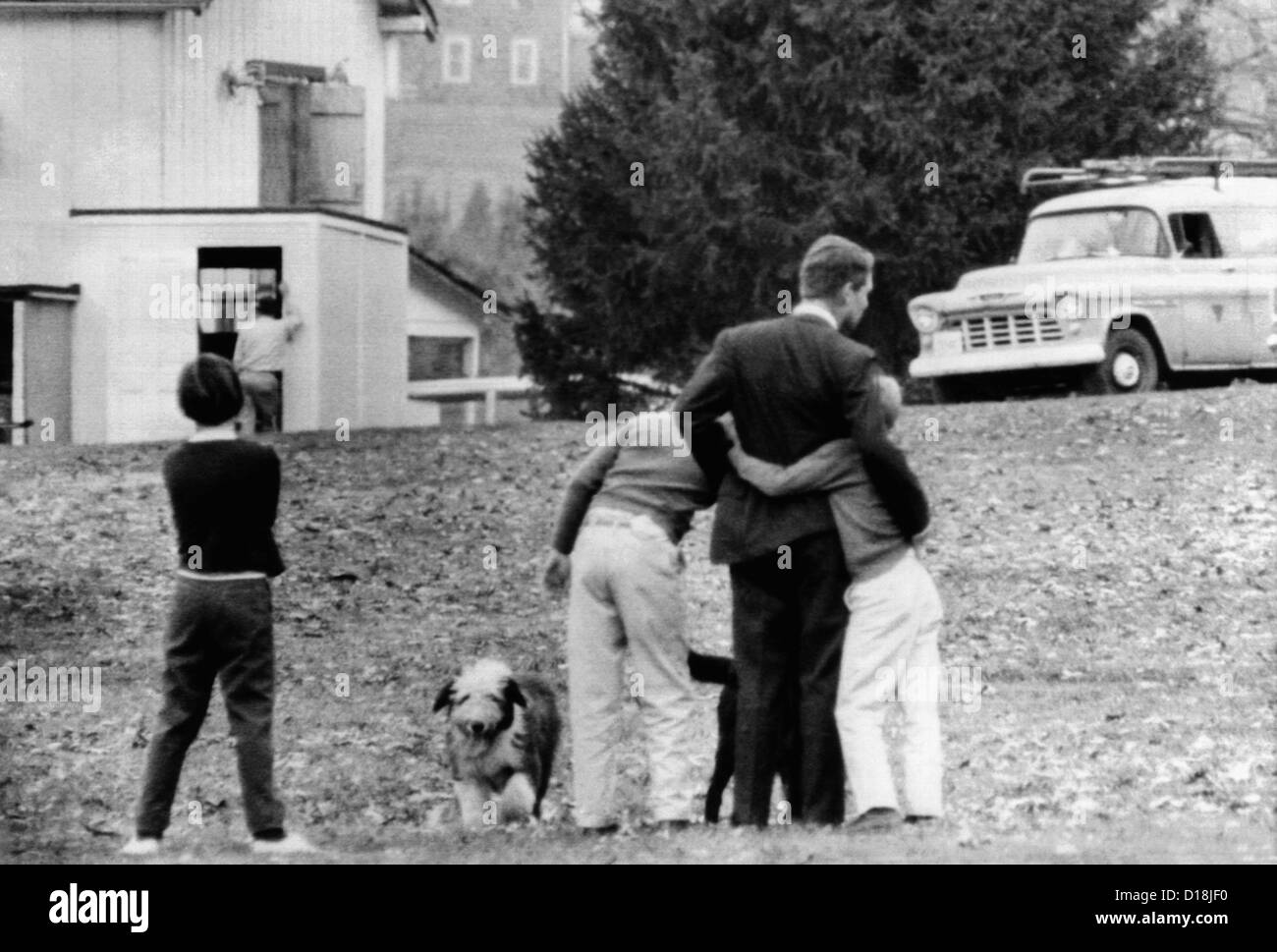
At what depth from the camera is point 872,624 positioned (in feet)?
28.8

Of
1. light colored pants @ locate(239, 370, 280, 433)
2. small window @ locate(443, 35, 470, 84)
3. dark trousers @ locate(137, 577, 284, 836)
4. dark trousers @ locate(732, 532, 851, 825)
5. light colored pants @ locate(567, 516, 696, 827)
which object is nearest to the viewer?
dark trousers @ locate(137, 577, 284, 836)

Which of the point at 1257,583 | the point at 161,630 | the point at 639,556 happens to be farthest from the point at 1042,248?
the point at 639,556

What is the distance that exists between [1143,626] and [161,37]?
589 inches

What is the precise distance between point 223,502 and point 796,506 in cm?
194

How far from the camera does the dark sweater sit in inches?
336

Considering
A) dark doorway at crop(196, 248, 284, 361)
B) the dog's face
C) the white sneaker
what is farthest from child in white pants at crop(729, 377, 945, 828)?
dark doorway at crop(196, 248, 284, 361)

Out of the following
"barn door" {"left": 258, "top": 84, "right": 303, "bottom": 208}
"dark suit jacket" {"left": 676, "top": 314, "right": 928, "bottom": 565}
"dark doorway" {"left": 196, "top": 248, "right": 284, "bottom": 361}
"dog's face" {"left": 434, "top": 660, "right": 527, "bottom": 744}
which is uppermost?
"barn door" {"left": 258, "top": 84, "right": 303, "bottom": 208}

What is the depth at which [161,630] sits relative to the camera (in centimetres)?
1645

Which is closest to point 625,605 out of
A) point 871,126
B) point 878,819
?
point 878,819

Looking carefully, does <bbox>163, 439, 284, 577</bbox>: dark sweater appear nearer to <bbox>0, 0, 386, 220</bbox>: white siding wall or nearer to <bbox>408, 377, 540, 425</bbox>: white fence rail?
<bbox>0, 0, 386, 220</bbox>: white siding wall

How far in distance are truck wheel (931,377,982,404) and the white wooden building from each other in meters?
5.95

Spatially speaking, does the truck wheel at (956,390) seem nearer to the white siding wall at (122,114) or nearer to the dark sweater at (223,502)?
the white siding wall at (122,114)

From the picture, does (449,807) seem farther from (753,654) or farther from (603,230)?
(603,230)

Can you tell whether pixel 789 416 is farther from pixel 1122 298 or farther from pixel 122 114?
pixel 122 114
